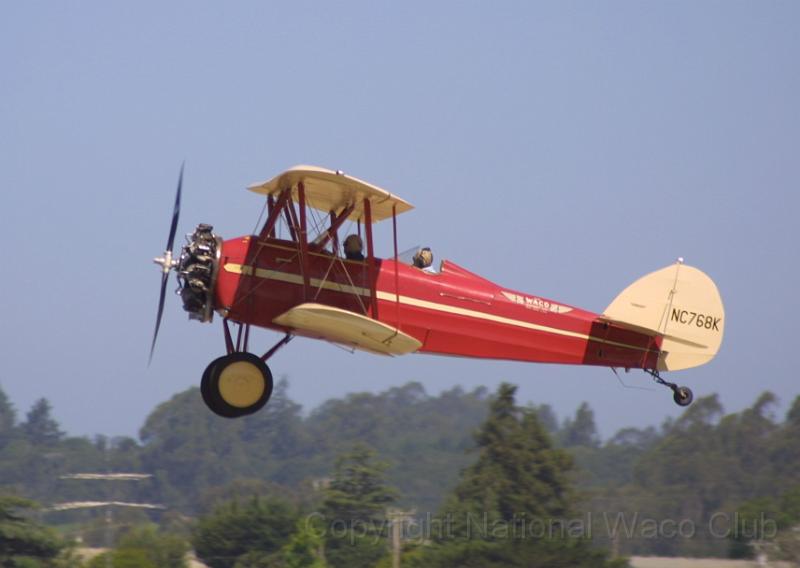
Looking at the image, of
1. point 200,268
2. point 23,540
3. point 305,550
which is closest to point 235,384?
point 200,268

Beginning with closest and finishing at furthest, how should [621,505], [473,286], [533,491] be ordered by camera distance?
[473,286], [533,491], [621,505]

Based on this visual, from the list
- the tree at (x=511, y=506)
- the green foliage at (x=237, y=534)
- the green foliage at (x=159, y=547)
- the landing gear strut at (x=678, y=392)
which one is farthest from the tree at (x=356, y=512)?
the landing gear strut at (x=678, y=392)

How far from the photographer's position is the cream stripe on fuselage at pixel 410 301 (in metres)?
12.5

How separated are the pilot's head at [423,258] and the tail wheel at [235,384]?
1.97 m

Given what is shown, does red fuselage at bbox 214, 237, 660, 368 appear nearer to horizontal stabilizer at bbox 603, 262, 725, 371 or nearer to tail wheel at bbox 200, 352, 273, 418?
horizontal stabilizer at bbox 603, 262, 725, 371

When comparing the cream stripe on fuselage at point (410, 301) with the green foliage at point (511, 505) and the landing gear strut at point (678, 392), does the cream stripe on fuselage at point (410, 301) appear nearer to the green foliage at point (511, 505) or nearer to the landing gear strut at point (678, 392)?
the landing gear strut at point (678, 392)

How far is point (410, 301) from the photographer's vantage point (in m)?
13.1

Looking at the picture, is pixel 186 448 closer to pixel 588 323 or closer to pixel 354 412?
pixel 354 412

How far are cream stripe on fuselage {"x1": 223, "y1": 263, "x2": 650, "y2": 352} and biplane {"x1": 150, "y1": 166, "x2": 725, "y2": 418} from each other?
0.04 ft

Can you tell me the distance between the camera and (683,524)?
36094mm

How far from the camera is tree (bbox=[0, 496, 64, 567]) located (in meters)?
24.6

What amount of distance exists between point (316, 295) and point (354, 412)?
77.8 meters

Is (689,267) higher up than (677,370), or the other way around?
(689,267)

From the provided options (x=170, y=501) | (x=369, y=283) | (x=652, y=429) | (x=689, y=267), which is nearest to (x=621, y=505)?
(x=689, y=267)
